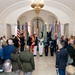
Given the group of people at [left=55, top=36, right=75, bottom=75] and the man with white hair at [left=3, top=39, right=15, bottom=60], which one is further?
the man with white hair at [left=3, top=39, right=15, bottom=60]

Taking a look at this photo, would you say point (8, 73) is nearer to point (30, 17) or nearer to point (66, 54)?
point (66, 54)

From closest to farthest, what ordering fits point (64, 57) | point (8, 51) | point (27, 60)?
point (27, 60), point (64, 57), point (8, 51)

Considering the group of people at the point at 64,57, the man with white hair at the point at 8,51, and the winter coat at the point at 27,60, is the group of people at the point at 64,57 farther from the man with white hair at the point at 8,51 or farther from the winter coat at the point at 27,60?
the man with white hair at the point at 8,51

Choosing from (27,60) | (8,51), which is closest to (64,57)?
(27,60)

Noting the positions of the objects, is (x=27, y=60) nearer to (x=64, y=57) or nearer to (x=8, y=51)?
(x=8, y=51)

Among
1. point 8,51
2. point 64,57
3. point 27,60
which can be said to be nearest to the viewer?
point 27,60

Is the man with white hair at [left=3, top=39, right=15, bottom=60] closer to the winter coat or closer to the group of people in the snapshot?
the winter coat

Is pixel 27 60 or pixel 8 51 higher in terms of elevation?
pixel 8 51

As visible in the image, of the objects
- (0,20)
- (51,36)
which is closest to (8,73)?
(51,36)

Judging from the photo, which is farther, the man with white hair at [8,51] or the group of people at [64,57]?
the man with white hair at [8,51]

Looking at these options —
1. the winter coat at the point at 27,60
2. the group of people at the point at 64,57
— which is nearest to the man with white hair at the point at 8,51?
the winter coat at the point at 27,60

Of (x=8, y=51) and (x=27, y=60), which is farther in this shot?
(x=8, y=51)

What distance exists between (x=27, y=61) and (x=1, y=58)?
129 centimetres

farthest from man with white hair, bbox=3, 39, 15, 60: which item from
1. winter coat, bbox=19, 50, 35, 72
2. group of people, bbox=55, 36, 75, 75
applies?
group of people, bbox=55, 36, 75, 75
